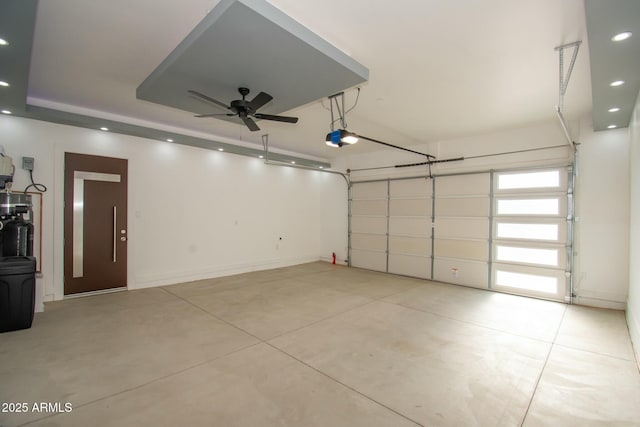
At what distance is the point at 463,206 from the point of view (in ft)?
20.9

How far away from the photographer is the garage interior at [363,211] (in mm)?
2367

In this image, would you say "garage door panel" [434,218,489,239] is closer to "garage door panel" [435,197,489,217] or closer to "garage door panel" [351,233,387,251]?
"garage door panel" [435,197,489,217]

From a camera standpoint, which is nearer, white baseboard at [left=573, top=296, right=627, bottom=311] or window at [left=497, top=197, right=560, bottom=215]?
white baseboard at [left=573, top=296, right=627, bottom=311]

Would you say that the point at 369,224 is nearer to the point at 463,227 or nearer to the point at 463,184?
the point at 463,227

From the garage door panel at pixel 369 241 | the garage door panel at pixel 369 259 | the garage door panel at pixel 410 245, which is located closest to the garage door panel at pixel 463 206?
the garage door panel at pixel 410 245

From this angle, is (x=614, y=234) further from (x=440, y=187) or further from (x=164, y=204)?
(x=164, y=204)

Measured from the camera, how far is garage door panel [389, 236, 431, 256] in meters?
6.93

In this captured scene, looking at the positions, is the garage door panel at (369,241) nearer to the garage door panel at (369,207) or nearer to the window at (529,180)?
the garage door panel at (369,207)

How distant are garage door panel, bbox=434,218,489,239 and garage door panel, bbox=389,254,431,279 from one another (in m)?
0.78

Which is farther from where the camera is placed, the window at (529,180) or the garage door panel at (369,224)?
the garage door panel at (369,224)

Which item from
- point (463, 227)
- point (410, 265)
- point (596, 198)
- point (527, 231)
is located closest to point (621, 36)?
point (596, 198)

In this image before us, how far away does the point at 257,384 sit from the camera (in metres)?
2.57

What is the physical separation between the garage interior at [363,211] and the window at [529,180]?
0.12ft

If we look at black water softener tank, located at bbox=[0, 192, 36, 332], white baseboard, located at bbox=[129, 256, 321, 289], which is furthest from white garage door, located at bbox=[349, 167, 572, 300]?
black water softener tank, located at bbox=[0, 192, 36, 332]
